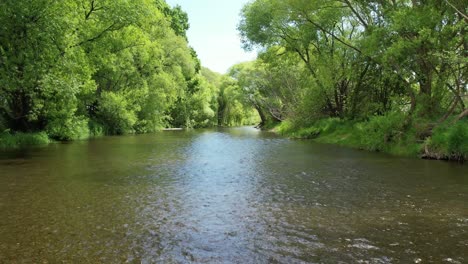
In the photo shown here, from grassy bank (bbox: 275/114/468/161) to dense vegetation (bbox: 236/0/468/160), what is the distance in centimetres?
5

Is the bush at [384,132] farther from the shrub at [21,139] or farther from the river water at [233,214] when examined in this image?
the shrub at [21,139]

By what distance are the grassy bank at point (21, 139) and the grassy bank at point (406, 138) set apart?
21.8 m

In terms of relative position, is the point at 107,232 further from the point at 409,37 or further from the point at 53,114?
the point at 53,114

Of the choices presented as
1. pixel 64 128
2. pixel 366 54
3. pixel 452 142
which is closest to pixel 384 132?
pixel 366 54

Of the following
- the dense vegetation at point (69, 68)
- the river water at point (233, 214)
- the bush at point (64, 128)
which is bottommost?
the river water at point (233, 214)

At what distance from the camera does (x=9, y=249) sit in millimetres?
6262

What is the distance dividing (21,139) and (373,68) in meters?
26.8

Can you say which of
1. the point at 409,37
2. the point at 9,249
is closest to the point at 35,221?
the point at 9,249

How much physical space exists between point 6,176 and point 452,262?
44.5 ft

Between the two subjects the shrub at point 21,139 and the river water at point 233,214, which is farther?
the shrub at point 21,139

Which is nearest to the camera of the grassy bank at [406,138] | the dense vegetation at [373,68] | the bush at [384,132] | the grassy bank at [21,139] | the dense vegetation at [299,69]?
the grassy bank at [406,138]

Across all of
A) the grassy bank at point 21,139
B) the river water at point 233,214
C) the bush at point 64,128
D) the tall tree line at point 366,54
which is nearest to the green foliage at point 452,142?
the tall tree line at point 366,54

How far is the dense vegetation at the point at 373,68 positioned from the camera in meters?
18.8

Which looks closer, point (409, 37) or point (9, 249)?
point (9, 249)
